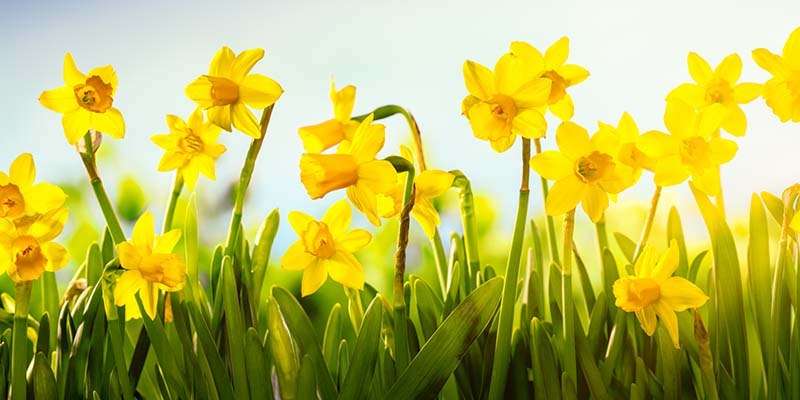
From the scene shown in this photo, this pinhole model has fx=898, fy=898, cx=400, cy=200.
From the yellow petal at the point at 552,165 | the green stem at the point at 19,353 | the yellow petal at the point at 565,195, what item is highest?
the yellow petal at the point at 552,165

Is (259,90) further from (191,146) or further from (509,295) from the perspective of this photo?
(509,295)

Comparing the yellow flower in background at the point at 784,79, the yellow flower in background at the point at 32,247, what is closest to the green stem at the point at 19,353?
the yellow flower in background at the point at 32,247

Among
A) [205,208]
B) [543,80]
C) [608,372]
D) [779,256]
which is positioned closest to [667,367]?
[608,372]

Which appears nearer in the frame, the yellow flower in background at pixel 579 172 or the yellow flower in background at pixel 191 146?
the yellow flower in background at pixel 579 172

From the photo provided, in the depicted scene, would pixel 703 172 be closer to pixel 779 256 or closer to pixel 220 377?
pixel 779 256

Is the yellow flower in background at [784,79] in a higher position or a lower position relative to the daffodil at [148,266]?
higher

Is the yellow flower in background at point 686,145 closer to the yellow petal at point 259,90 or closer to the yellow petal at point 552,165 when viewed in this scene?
the yellow petal at point 552,165
